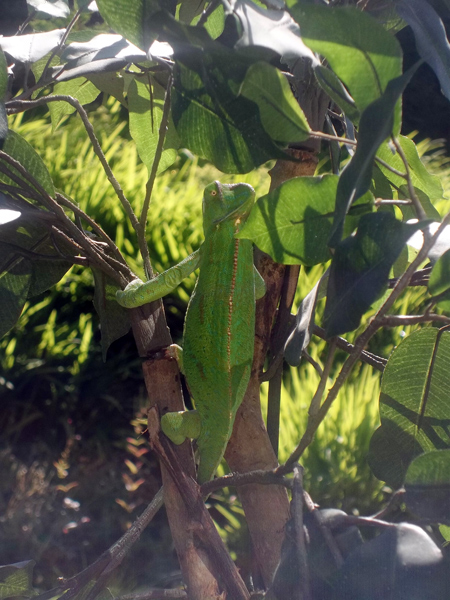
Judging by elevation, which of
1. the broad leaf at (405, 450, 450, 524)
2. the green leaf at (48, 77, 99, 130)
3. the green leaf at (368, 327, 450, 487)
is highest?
the green leaf at (48, 77, 99, 130)

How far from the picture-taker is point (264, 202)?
1.37 ft

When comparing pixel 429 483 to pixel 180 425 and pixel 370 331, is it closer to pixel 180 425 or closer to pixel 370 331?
pixel 370 331

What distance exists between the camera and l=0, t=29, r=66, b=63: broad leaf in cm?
52

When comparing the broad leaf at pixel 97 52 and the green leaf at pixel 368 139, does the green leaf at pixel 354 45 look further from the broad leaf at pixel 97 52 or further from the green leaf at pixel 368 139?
the broad leaf at pixel 97 52

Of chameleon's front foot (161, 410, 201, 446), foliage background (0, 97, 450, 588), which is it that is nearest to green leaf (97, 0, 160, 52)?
chameleon's front foot (161, 410, 201, 446)

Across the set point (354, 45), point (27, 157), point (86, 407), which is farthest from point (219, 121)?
point (86, 407)

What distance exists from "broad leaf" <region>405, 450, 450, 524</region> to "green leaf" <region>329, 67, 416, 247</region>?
168 mm

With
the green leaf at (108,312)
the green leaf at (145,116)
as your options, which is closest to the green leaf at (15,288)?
the green leaf at (108,312)

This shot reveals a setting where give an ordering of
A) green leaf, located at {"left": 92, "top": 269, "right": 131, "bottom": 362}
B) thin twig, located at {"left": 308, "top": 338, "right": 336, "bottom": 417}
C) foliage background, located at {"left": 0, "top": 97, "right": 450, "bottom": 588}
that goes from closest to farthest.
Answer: thin twig, located at {"left": 308, "top": 338, "right": 336, "bottom": 417}, green leaf, located at {"left": 92, "top": 269, "right": 131, "bottom": 362}, foliage background, located at {"left": 0, "top": 97, "right": 450, "bottom": 588}

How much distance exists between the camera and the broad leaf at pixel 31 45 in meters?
0.52

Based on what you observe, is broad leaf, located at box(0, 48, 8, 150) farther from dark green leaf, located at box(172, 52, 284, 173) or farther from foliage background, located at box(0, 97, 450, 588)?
foliage background, located at box(0, 97, 450, 588)

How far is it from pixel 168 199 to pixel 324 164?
3.88 ft

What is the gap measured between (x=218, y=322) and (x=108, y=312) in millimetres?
131

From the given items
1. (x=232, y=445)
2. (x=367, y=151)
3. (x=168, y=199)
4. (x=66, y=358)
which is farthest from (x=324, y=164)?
(x=367, y=151)
